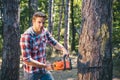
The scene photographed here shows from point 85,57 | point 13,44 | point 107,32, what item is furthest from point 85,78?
point 13,44

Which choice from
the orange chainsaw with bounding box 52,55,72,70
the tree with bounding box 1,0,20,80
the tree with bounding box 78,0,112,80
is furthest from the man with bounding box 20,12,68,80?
the tree with bounding box 1,0,20,80

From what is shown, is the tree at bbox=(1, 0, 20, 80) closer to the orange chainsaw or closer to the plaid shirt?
the plaid shirt

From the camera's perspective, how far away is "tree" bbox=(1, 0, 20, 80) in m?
9.98

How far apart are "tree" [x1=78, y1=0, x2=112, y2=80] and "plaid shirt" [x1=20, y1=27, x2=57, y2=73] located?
0.82 m

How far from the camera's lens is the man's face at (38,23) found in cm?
551

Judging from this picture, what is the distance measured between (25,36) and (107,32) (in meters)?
1.47

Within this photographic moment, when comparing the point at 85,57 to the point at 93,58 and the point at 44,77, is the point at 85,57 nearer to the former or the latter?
the point at 93,58

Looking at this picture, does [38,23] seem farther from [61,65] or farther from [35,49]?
[61,65]

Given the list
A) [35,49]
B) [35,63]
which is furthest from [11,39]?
[35,63]

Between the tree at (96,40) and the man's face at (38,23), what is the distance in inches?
29.7

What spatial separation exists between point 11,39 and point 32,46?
15.0 ft

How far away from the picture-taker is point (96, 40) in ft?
17.6

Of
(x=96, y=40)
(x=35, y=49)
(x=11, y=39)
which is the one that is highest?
(x=96, y=40)

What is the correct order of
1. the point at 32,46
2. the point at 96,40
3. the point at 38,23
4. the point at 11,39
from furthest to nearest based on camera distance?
the point at 11,39 < the point at 32,46 < the point at 38,23 < the point at 96,40
